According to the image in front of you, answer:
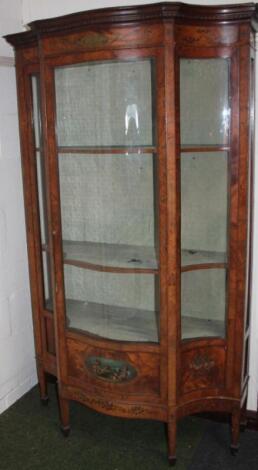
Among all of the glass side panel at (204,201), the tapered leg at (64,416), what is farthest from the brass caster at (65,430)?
the glass side panel at (204,201)

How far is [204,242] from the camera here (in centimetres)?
188

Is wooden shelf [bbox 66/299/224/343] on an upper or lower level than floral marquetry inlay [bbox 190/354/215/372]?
upper

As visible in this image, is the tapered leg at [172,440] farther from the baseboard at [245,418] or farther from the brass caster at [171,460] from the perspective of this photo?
the baseboard at [245,418]

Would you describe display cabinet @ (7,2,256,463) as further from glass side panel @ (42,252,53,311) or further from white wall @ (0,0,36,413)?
glass side panel @ (42,252,53,311)

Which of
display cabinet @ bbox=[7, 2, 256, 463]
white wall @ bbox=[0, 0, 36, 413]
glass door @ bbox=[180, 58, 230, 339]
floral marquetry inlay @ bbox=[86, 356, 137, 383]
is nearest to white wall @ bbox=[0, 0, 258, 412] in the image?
white wall @ bbox=[0, 0, 36, 413]

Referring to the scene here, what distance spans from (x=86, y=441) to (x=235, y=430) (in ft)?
2.09

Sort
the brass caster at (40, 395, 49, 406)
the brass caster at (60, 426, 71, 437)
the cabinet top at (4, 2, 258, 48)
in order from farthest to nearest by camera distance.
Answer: the brass caster at (40, 395, 49, 406) < the brass caster at (60, 426, 71, 437) < the cabinet top at (4, 2, 258, 48)

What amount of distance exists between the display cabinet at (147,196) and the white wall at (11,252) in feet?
0.47

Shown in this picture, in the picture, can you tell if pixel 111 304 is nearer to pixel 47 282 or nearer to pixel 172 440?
pixel 47 282

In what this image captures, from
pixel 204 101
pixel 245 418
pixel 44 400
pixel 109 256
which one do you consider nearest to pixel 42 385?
pixel 44 400

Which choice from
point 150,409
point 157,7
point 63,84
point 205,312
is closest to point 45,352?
point 150,409

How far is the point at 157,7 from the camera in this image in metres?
1.52

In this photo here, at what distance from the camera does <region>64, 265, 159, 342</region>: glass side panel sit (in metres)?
1.91

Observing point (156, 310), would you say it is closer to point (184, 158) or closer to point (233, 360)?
point (233, 360)
